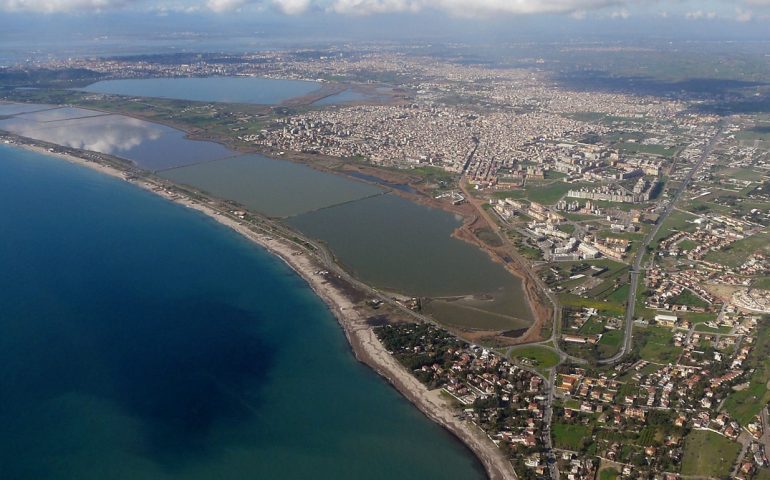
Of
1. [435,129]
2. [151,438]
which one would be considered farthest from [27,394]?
[435,129]

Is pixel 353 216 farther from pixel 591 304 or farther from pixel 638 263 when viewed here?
pixel 638 263

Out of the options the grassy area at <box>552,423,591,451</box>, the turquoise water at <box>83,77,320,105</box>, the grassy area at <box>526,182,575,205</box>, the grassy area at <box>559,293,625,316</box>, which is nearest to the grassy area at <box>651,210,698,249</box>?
the grassy area at <box>526,182,575,205</box>

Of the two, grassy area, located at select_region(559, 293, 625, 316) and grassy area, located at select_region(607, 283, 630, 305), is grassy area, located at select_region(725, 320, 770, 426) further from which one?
grassy area, located at select_region(607, 283, 630, 305)

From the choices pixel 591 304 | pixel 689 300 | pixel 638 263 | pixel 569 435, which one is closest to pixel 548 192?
pixel 638 263

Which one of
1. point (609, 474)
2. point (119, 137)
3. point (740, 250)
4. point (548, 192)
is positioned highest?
point (119, 137)

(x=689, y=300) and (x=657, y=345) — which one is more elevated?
(x=689, y=300)

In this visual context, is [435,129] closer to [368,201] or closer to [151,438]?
Result: [368,201]
